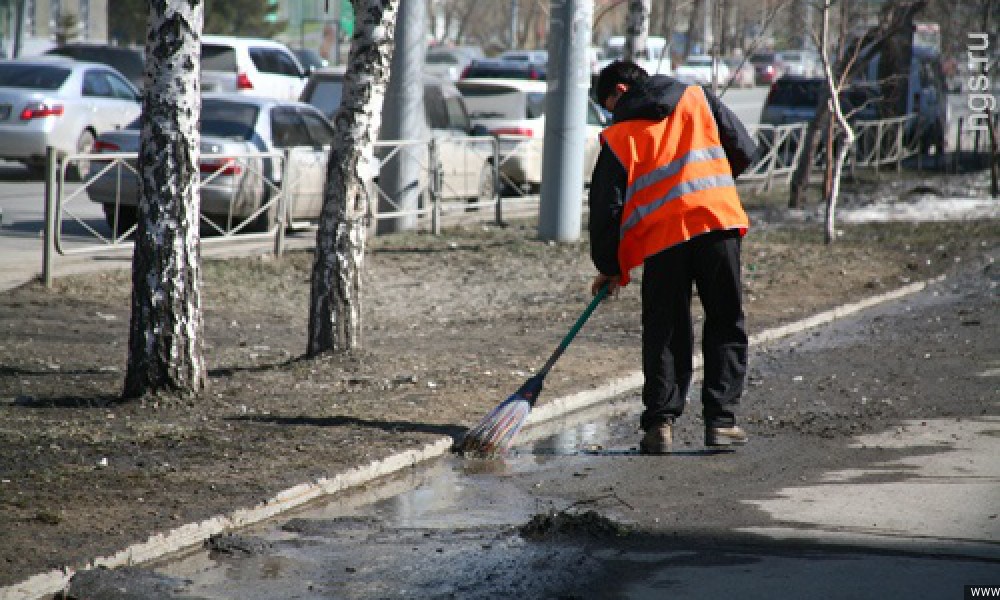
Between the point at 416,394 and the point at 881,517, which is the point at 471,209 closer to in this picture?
the point at 416,394

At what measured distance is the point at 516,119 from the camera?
18734 mm

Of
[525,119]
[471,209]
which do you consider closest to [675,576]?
[471,209]

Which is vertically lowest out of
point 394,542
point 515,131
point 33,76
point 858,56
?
point 394,542

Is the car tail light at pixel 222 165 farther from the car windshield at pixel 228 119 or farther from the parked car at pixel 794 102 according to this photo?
the parked car at pixel 794 102

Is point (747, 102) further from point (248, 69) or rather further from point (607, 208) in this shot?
point (607, 208)

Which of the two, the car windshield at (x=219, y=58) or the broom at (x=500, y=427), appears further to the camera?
the car windshield at (x=219, y=58)

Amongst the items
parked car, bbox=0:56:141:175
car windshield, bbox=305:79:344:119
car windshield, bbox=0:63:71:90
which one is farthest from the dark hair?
car windshield, bbox=0:63:71:90

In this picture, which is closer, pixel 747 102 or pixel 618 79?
pixel 618 79

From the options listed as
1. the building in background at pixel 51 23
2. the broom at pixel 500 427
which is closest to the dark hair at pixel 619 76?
the broom at pixel 500 427

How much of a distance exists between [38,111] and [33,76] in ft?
3.13

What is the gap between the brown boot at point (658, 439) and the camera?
20.8 feet

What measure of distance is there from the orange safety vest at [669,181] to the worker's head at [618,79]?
0.59ft

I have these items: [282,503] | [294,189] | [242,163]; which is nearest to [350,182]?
[282,503]

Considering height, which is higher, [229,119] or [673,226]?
[229,119]
